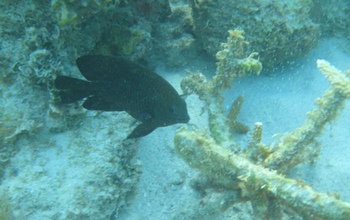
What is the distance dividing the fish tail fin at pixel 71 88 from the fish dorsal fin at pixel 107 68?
0.33ft

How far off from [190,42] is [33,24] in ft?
8.78

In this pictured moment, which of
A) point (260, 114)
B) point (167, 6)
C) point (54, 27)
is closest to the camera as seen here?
point (54, 27)

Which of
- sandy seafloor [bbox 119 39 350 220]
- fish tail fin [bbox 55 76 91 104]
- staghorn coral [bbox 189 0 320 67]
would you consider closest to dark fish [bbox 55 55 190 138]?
fish tail fin [bbox 55 76 91 104]

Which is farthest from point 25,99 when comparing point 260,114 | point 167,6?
point 260,114

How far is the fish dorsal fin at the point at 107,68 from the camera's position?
2496mm

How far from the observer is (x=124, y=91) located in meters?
2.57

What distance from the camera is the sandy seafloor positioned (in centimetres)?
306

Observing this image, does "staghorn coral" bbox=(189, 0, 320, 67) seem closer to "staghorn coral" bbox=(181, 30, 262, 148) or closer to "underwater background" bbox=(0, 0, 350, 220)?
"underwater background" bbox=(0, 0, 350, 220)

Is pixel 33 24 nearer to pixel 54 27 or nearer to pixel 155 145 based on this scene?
pixel 54 27

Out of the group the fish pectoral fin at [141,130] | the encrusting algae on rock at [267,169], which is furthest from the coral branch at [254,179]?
the fish pectoral fin at [141,130]

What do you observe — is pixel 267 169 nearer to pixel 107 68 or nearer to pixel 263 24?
pixel 107 68

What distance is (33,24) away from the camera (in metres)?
2.98

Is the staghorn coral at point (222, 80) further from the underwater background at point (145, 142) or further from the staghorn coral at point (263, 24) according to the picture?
the staghorn coral at point (263, 24)

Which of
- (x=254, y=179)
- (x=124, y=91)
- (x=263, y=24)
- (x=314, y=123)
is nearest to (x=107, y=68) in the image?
(x=124, y=91)
